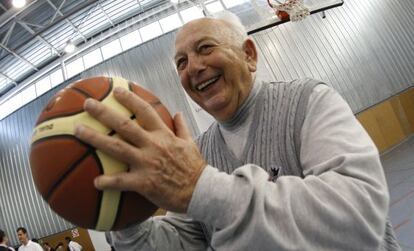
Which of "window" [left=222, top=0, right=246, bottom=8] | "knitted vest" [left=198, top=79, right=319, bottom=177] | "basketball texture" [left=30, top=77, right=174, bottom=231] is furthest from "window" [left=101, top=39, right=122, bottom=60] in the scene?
"basketball texture" [left=30, top=77, right=174, bottom=231]

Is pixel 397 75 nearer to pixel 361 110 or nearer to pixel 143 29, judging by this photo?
pixel 361 110

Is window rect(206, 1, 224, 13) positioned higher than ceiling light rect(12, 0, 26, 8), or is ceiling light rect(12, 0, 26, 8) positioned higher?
ceiling light rect(12, 0, 26, 8)

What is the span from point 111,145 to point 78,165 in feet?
0.69

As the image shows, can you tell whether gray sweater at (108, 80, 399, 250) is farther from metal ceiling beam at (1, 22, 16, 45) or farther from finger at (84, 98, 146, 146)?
metal ceiling beam at (1, 22, 16, 45)

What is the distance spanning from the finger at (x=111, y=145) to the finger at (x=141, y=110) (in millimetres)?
90

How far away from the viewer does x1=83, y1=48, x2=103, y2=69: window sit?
41.1 feet

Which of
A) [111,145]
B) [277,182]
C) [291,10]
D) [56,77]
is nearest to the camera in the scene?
[111,145]

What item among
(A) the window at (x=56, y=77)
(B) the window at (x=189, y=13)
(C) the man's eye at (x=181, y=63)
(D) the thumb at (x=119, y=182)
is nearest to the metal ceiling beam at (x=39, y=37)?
(A) the window at (x=56, y=77)

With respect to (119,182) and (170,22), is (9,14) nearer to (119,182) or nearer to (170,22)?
(170,22)

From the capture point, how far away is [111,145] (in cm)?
85

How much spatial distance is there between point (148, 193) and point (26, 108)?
1447 cm

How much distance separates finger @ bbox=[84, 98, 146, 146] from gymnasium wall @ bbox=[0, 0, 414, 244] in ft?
32.0

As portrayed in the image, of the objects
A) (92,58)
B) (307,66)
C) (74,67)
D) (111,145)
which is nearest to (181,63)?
(111,145)

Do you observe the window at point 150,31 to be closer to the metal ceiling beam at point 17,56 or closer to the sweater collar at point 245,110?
the metal ceiling beam at point 17,56
